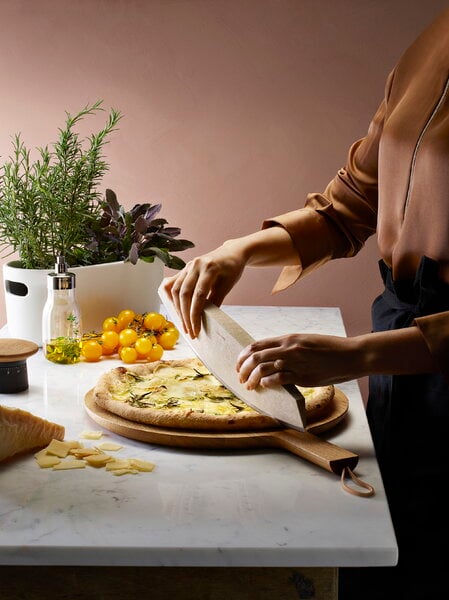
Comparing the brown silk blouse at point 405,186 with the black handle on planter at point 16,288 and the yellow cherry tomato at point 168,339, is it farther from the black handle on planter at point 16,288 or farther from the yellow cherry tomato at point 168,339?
the black handle on planter at point 16,288

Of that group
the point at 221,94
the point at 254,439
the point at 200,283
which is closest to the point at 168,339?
the point at 200,283

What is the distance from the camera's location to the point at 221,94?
9.14ft

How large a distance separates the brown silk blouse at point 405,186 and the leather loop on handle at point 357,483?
215mm

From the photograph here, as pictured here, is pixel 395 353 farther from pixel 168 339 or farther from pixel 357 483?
pixel 168 339

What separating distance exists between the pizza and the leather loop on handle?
16 cm

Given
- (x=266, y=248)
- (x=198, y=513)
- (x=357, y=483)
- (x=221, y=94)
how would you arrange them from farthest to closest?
1. (x=221, y=94)
2. (x=266, y=248)
3. (x=357, y=483)
4. (x=198, y=513)

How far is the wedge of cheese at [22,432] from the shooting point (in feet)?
3.98

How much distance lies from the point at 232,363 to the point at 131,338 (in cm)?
54

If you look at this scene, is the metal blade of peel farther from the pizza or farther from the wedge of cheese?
the wedge of cheese

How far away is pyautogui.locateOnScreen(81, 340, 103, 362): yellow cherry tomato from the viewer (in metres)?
1.85

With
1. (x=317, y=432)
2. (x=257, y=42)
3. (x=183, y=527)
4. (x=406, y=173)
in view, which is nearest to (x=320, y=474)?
(x=317, y=432)

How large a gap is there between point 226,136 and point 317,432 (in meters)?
1.64

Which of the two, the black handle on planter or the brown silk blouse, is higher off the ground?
the brown silk blouse

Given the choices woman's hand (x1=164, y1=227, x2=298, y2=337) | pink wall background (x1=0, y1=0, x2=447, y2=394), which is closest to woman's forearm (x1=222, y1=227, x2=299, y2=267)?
woman's hand (x1=164, y1=227, x2=298, y2=337)
